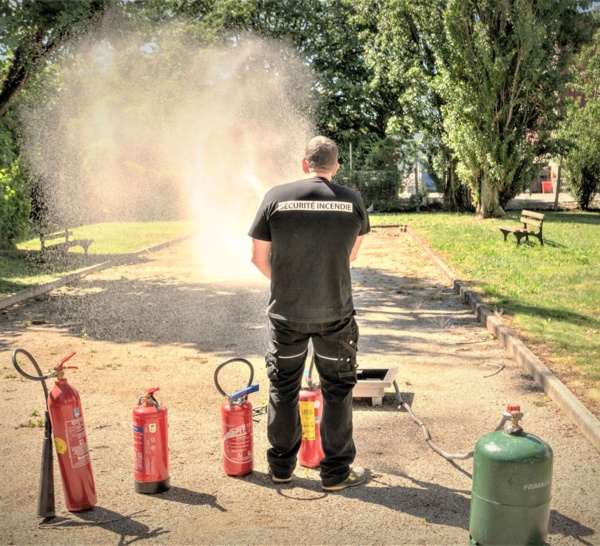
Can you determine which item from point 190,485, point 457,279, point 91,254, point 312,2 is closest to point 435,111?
point 312,2

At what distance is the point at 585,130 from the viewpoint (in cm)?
3359

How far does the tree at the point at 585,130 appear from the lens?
3331cm

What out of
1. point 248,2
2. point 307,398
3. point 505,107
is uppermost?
point 248,2

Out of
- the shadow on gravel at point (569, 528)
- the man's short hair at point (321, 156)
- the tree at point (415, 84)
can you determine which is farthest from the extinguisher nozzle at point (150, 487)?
the tree at point (415, 84)

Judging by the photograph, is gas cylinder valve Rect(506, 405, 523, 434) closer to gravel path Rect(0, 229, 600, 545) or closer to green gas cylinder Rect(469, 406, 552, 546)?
green gas cylinder Rect(469, 406, 552, 546)

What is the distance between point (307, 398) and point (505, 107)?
2450cm

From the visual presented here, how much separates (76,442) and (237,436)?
1.02m

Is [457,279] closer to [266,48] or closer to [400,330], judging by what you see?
[400,330]

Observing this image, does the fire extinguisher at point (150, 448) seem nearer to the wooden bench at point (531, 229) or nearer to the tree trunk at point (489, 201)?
the wooden bench at point (531, 229)

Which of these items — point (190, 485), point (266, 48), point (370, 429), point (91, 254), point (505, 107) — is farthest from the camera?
point (266, 48)

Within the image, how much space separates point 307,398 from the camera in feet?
16.2

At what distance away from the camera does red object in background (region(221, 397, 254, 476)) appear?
4.84 metres

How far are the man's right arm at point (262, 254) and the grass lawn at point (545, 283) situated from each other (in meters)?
3.25

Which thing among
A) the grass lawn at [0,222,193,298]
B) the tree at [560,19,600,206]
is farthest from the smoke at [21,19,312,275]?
the tree at [560,19,600,206]
